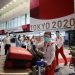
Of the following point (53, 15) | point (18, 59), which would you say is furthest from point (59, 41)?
point (53, 15)

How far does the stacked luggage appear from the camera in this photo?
1.28m

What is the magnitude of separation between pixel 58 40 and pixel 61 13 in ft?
15.9

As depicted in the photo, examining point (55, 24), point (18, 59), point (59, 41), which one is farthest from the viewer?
point (59, 41)

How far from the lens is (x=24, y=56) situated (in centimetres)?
130

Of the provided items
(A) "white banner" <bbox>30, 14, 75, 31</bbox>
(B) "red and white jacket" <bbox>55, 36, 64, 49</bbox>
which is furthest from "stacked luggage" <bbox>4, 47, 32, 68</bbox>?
(B) "red and white jacket" <bbox>55, 36, 64, 49</bbox>

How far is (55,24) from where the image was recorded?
0.81 meters

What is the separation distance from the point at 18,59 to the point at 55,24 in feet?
1.90

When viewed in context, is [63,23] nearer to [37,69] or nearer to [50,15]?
[50,15]

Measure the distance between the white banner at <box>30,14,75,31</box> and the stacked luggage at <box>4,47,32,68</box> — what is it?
1.32ft

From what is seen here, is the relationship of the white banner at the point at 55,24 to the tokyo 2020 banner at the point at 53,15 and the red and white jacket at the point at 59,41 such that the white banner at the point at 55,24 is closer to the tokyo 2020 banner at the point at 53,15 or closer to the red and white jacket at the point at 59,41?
the tokyo 2020 banner at the point at 53,15

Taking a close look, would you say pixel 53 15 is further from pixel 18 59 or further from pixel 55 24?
pixel 18 59

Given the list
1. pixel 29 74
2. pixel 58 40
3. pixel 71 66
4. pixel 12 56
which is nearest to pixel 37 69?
pixel 29 74

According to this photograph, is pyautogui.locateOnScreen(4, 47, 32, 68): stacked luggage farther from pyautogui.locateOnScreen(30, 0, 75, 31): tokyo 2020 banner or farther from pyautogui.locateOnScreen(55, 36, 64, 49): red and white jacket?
pyautogui.locateOnScreen(55, 36, 64, 49): red and white jacket

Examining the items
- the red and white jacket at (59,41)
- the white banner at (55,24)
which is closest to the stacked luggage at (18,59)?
the white banner at (55,24)
